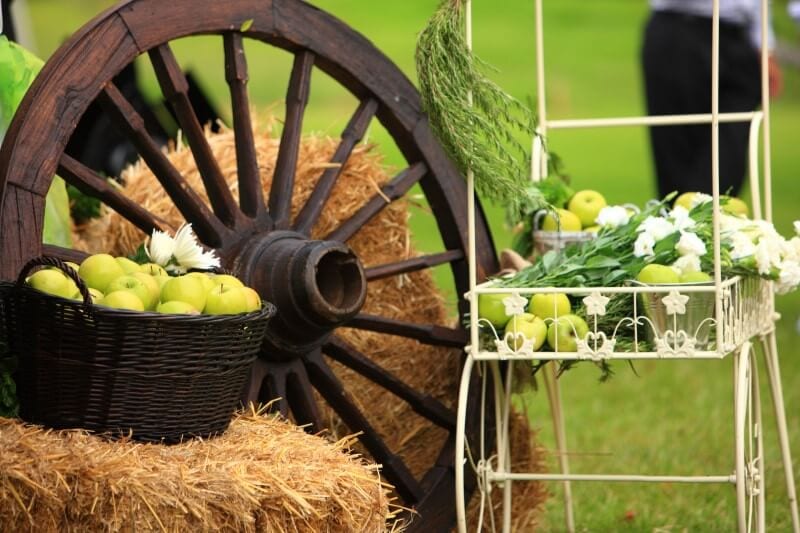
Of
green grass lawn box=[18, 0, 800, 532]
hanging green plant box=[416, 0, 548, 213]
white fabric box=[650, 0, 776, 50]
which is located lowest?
green grass lawn box=[18, 0, 800, 532]

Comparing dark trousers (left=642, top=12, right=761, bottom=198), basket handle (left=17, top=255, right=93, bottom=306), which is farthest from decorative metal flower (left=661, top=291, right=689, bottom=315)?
dark trousers (left=642, top=12, right=761, bottom=198)

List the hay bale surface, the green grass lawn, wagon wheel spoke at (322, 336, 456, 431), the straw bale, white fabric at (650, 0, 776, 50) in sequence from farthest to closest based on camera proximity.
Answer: white fabric at (650, 0, 776, 50) < the green grass lawn < the straw bale < wagon wheel spoke at (322, 336, 456, 431) < the hay bale surface

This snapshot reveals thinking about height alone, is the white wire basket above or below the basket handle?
below

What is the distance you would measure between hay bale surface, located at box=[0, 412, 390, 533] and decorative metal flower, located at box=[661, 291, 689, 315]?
2.63 feet

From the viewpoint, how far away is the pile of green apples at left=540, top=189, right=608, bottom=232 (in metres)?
3.42

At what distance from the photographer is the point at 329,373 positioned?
3.17m

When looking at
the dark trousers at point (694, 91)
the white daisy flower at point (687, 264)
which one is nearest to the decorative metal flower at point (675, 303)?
the white daisy flower at point (687, 264)

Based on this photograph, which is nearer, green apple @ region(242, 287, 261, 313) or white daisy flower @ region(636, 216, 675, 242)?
green apple @ region(242, 287, 261, 313)

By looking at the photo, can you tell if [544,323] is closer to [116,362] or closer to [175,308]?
[175,308]

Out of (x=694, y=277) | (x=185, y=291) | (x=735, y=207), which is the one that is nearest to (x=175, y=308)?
(x=185, y=291)

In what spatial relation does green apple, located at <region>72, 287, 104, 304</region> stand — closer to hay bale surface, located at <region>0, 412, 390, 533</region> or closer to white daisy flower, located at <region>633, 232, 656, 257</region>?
hay bale surface, located at <region>0, 412, 390, 533</region>

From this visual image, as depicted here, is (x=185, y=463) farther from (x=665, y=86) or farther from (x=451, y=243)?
(x=665, y=86)

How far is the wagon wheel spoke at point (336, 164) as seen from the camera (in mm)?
3188

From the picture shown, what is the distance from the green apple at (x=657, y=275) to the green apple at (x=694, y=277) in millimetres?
12
